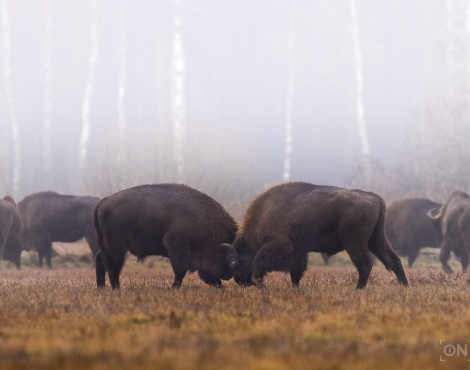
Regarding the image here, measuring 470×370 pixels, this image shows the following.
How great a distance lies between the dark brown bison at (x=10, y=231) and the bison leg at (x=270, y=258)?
10.7 metres

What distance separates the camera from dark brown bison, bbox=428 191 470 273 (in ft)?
57.0

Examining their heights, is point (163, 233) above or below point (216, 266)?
above

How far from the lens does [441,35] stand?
56.5m

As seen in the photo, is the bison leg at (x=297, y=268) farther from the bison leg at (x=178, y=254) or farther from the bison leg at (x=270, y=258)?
the bison leg at (x=178, y=254)

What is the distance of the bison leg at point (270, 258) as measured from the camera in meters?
10.8

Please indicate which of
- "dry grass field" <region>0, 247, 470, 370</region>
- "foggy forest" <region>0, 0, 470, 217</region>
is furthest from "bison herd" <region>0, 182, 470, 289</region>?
"foggy forest" <region>0, 0, 470, 217</region>

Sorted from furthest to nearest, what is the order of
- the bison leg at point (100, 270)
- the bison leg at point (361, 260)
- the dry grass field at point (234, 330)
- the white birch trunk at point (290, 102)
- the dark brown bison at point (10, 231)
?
the white birch trunk at point (290, 102) < the dark brown bison at point (10, 231) < the bison leg at point (100, 270) < the bison leg at point (361, 260) < the dry grass field at point (234, 330)

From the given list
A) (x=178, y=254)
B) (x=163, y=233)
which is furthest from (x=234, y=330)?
(x=163, y=233)

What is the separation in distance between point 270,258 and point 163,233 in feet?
6.17

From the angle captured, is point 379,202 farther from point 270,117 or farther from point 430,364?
point 270,117

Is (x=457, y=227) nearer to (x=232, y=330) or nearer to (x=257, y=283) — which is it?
(x=257, y=283)

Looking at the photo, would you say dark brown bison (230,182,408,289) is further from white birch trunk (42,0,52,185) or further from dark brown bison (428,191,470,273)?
white birch trunk (42,0,52,185)

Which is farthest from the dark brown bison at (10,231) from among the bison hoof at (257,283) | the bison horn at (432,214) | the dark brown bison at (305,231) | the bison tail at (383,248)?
the bison horn at (432,214)

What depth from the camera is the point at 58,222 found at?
2075 centimetres
